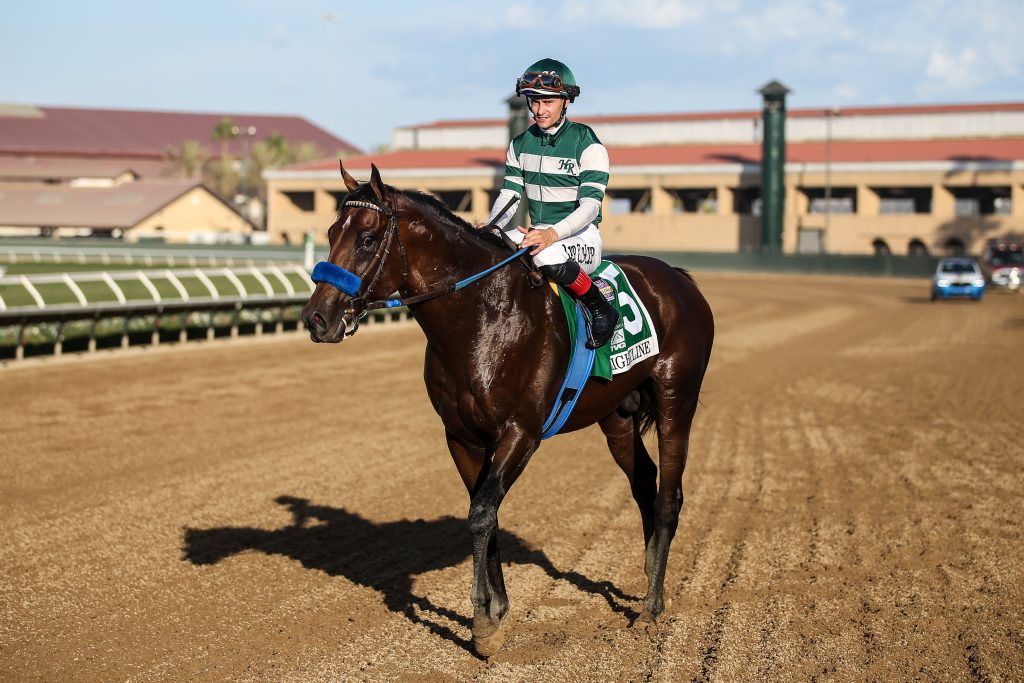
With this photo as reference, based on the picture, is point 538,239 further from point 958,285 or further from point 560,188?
point 958,285

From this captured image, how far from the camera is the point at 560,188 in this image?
5680 mm

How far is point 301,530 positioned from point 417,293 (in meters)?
3.20

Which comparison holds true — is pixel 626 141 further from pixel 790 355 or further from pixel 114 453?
pixel 114 453

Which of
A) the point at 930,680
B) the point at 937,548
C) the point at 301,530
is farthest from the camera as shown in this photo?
the point at 301,530

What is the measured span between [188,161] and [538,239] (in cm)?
10424

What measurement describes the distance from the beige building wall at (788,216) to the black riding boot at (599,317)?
170 ft

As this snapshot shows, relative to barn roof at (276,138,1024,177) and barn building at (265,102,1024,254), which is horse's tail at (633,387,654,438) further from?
barn roof at (276,138,1024,177)

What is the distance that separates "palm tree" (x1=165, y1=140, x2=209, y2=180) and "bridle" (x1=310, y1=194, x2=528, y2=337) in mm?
103544

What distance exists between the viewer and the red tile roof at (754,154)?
203ft

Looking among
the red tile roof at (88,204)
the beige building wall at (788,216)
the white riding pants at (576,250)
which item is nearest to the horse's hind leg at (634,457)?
the white riding pants at (576,250)

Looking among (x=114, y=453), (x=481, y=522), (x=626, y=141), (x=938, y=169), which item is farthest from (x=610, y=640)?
(x=626, y=141)

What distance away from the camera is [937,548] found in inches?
287

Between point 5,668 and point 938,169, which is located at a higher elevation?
point 938,169

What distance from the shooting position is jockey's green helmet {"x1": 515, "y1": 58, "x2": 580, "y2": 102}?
5.47m
